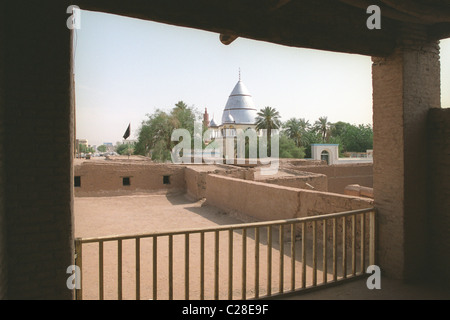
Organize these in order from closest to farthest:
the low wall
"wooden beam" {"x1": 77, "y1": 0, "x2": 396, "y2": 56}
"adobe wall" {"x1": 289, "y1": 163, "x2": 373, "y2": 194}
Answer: "wooden beam" {"x1": 77, "y1": 0, "x2": 396, "y2": 56}, the low wall, "adobe wall" {"x1": 289, "y1": 163, "x2": 373, "y2": 194}

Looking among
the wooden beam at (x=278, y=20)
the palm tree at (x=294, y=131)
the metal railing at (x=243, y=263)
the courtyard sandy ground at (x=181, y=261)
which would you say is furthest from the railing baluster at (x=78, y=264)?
the palm tree at (x=294, y=131)

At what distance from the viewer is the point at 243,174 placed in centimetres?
1691

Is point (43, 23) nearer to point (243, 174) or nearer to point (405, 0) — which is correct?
point (405, 0)

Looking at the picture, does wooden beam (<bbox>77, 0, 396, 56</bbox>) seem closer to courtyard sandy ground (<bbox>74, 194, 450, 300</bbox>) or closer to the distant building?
courtyard sandy ground (<bbox>74, 194, 450, 300</bbox>)

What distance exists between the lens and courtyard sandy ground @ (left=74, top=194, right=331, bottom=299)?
529 centimetres

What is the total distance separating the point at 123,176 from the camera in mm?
17406

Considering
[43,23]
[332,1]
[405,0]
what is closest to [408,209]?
[405,0]

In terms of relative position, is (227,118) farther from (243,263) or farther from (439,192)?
(243,263)

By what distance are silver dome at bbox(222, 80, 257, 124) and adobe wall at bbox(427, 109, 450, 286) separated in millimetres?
54685

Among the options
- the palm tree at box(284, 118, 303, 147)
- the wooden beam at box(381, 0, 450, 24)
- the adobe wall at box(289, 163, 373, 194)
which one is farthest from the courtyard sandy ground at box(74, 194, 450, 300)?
the palm tree at box(284, 118, 303, 147)

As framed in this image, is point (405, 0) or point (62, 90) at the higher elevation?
point (405, 0)

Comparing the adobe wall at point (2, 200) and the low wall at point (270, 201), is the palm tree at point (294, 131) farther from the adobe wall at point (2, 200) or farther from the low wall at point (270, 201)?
the adobe wall at point (2, 200)

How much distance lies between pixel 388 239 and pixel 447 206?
99cm

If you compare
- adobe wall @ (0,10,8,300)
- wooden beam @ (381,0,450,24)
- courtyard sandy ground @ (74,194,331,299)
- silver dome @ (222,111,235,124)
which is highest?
silver dome @ (222,111,235,124)
